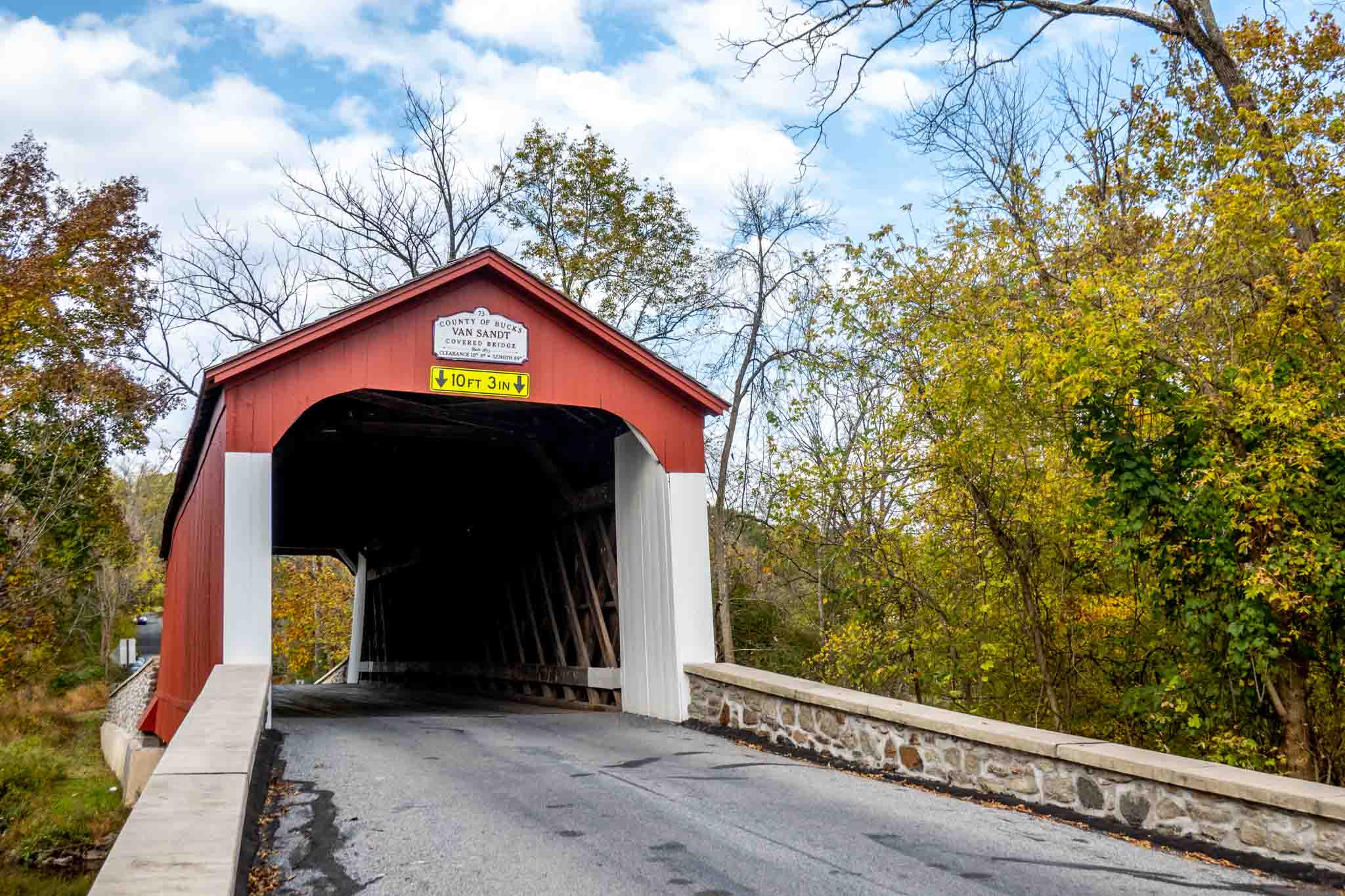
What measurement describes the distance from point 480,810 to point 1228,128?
697 centimetres

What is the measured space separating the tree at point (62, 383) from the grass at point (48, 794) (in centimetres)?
205

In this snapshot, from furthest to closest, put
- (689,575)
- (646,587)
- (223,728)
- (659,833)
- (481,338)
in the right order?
(646,587) < (689,575) < (481,338) < (223,728) < (659,833)

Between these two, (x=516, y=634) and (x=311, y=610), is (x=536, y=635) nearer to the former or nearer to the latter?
(x=516, y=634)

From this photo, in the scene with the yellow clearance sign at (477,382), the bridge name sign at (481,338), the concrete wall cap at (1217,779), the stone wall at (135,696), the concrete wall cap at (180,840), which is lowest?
the stone wall at (135,696)

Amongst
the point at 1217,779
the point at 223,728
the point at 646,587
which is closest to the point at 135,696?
the point at 646,587

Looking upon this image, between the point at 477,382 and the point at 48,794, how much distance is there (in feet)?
45.0

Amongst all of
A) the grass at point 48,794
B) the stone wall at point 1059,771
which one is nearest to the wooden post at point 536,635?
the stone wall at point 1059,771

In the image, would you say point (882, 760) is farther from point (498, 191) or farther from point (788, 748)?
point (498, 191)

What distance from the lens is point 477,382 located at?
30.1ft

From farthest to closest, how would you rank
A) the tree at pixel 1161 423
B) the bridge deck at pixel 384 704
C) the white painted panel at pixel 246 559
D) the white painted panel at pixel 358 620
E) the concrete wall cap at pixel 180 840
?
the white painted panel at pixel 358 620 → the bridge deck at pixel 384 704 → the white painted panel at pixel 246 559 → the tree at pixel 1161 423 → the concrete wall cap at pixel 180 840

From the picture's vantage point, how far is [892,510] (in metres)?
11.8

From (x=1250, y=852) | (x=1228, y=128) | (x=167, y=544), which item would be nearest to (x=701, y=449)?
(x=1228, y=128)

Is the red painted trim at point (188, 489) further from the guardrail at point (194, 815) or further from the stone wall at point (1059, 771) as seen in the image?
the stone wall at point (1059, 771)

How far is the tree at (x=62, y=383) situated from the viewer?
1775cm
